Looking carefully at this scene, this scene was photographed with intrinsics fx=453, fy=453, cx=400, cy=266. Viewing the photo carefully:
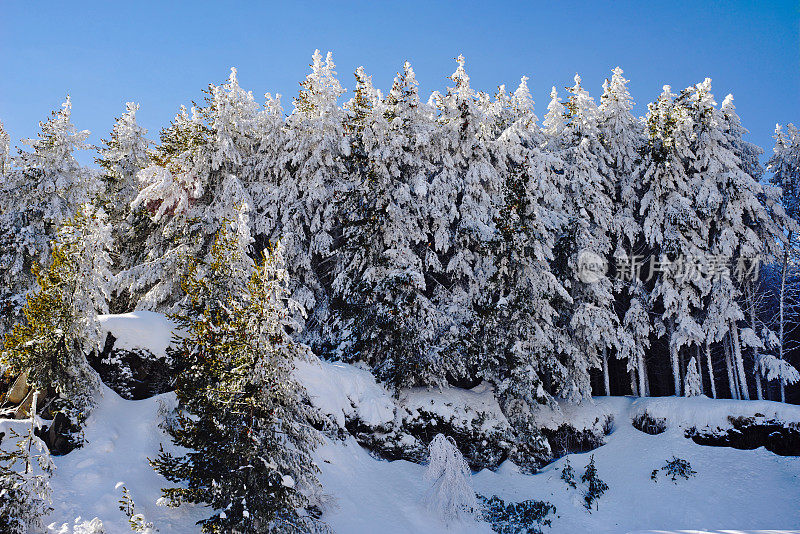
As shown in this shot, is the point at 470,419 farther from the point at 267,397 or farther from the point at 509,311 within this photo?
the point at 267,397

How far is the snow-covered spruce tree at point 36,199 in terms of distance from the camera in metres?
19.4

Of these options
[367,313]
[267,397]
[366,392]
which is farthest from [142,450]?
[367,313]

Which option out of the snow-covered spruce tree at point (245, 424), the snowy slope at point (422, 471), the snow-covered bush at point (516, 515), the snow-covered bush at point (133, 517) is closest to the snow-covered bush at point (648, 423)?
the snowy slope at point (422, 471)

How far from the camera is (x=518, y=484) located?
55.9 feet

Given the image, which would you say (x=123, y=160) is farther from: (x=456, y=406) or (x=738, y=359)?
(x=738, y=359)

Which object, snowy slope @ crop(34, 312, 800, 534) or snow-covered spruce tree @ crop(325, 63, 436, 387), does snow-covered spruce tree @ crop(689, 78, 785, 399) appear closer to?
snowy slope @ crop(34, 312, 800, 534)

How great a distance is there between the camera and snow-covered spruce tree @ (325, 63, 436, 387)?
17.8m

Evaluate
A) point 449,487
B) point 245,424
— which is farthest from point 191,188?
point 449,487

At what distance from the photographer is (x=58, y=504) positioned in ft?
31.5

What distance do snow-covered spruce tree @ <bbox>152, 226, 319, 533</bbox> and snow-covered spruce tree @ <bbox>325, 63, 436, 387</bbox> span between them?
742 centimetres

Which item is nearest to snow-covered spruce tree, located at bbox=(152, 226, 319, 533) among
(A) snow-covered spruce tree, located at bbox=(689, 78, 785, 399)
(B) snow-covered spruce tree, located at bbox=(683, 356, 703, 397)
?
(B) snow-covered spruce tree, located at bbox=(683, 356, 703, 397)

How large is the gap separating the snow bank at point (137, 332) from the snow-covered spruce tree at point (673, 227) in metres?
21.4

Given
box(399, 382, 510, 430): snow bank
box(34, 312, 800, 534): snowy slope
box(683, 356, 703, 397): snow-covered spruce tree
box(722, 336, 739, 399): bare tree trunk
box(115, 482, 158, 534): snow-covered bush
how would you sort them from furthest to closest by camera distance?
box(722, 336, 739, 399): bare tree trunk, box(683, 356, 703, 397): snow-covered spruce tree, box(399, 382, 510, 430): snow bank, box(34, 312, 800, 534): snowy slope, box(115, 482, 158, 534): snow-covered bush

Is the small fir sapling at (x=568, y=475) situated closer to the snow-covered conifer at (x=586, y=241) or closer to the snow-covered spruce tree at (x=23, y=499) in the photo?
the snow-covered conifer at (x=586, y=241)
